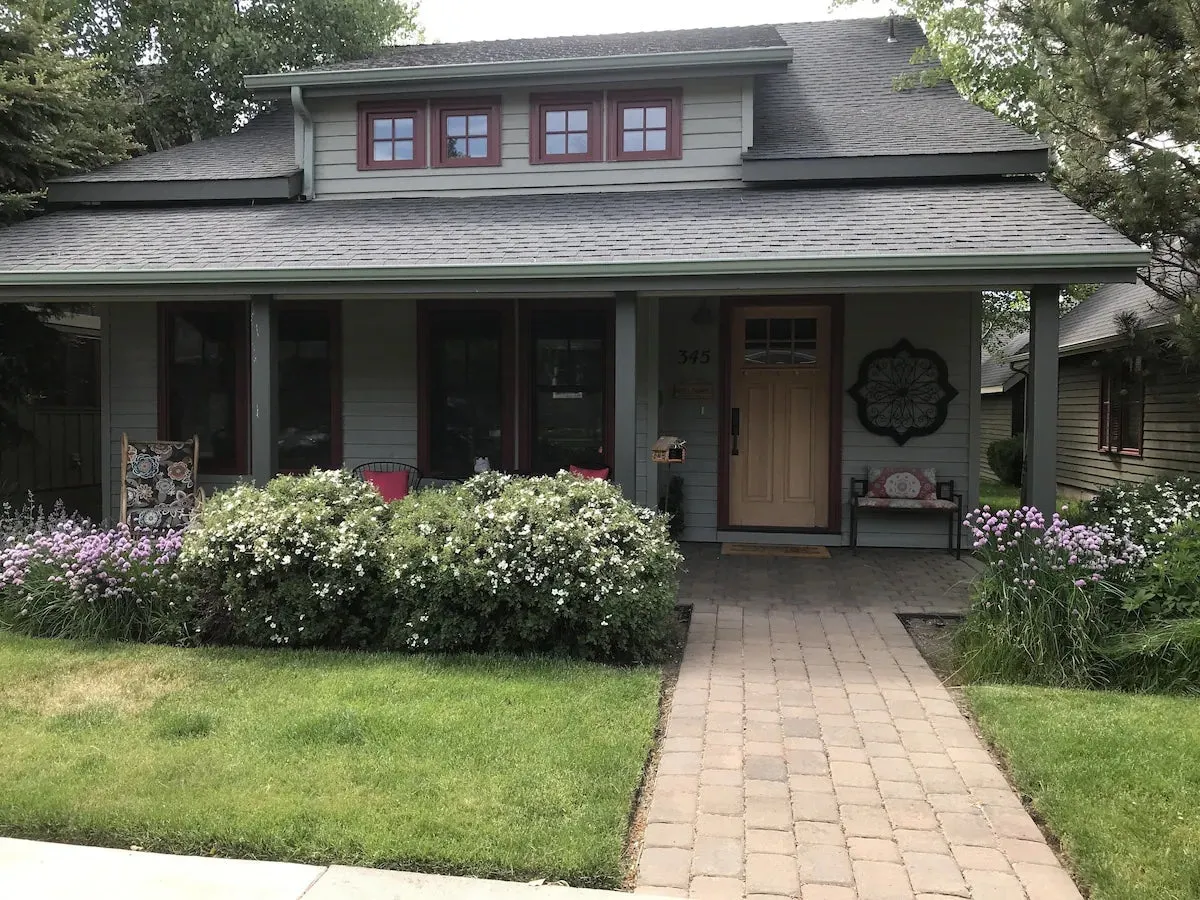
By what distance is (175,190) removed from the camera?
28.1 ft

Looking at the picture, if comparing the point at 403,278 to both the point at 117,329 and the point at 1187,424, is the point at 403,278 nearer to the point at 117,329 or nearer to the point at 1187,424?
the point at 117,329

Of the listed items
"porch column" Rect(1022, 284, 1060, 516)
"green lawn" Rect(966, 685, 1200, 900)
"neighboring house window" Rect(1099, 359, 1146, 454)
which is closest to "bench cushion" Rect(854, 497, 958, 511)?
"porch column" Rect(1022, 284, 1060, 516)

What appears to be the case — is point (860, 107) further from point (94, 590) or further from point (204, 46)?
point (204, 46)

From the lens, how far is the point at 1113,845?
276cm

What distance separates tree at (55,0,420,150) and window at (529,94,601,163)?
7057 millimetres

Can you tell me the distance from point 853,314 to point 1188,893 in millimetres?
6375

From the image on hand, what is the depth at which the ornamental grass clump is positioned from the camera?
4.39m

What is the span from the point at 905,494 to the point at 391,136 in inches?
248

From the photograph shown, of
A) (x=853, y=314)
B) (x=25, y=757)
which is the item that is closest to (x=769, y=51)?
(x=853, y=314)

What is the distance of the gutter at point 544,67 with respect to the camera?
306 inches

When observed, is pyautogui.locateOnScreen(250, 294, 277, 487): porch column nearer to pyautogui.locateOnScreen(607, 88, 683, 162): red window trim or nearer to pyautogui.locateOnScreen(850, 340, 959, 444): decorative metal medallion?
pyautogui.locateOnScreen(607, 88, 683, 162): red window trim

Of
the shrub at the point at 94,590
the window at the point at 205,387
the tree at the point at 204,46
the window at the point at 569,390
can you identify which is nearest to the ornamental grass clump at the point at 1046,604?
the window at the point at 569,390

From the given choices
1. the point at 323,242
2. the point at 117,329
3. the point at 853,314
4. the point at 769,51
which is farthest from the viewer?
the point at 117,329

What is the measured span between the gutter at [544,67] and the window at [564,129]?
1.15 ft
